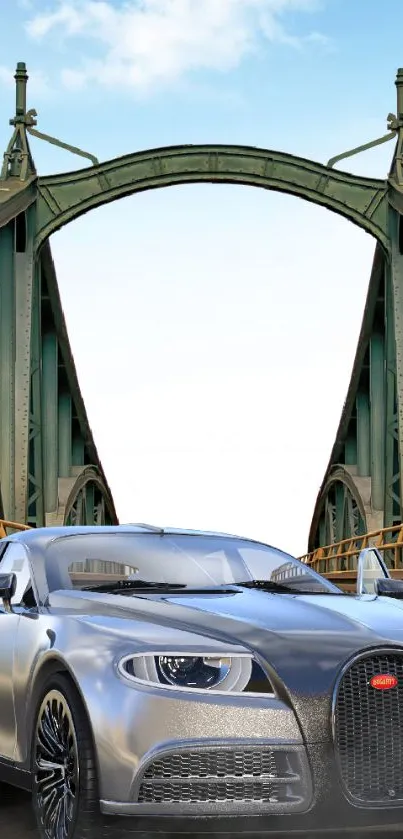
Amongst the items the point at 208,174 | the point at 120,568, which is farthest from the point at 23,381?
the point at 120,568

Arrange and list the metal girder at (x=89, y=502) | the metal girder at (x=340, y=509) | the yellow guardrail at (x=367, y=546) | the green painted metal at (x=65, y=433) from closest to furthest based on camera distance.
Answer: the yellow guardrail at (x=367, y=546)
the metal girder at (x=89, y=502)
the metal girder at (x=340, y=509)
the green painted metal at (x=65, y=433)

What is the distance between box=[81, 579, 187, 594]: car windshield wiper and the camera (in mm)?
5648

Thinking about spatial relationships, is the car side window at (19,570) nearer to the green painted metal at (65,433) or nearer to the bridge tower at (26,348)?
the bridge tower at (26,348)

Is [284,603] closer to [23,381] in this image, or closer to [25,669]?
[25,669]

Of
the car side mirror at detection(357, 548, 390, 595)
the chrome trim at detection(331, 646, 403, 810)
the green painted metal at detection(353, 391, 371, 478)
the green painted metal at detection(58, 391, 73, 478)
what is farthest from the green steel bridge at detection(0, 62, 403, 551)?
the chrome trim at detection(331, 646, 403, 810)

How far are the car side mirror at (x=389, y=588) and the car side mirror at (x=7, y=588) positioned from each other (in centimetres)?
156

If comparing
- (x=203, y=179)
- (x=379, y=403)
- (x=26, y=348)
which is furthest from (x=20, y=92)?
(x=379, y=403)

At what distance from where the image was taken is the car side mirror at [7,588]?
603cm

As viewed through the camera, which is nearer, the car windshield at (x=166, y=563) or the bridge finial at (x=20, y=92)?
the car windshield at (x=166, y=563)

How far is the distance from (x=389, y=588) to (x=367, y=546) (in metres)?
22.8

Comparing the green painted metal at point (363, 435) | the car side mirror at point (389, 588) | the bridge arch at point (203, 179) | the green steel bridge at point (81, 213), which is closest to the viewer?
the car side mirror at point (389, 588)

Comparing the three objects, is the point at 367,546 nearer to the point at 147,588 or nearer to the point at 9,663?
the point at 9,663

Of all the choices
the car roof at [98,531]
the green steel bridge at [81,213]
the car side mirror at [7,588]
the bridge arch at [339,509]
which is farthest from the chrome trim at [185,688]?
the bridge arch at [339,509]

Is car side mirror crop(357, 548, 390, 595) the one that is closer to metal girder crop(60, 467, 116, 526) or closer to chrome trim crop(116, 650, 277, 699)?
chrome trim crop(116, 650, 277, 699)
